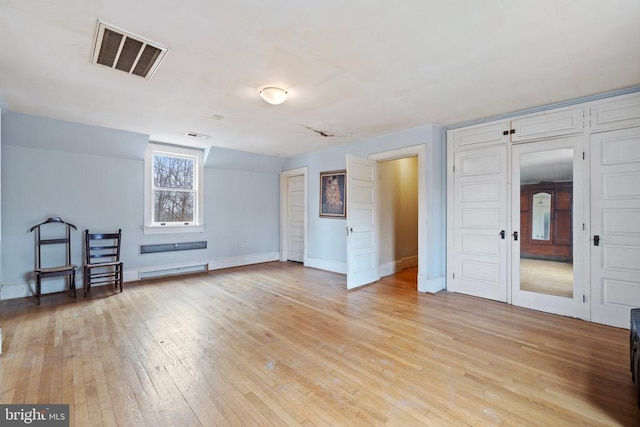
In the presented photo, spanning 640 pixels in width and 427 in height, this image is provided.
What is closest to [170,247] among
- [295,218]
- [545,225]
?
[295,218]

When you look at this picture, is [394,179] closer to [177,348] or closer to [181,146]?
[181,146]

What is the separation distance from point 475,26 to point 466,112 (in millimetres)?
1881

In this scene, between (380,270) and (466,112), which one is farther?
(380,270)

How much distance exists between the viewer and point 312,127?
4348mm

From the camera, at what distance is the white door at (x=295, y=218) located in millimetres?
6855

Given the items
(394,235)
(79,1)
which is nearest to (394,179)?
(394,235)

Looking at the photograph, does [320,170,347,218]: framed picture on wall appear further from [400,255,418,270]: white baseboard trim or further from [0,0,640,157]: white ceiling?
[0,0,640,157]: white ceiling

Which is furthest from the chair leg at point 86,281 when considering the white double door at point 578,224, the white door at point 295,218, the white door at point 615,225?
the white door at point 615,225

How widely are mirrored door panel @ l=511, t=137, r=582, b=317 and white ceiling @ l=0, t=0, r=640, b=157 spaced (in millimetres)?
675

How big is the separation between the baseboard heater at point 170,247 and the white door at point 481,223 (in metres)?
4.75

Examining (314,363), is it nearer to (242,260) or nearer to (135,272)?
(135,272)

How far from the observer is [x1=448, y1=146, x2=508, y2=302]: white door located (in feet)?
12.4

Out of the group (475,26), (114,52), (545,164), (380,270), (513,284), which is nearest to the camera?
(475,26)

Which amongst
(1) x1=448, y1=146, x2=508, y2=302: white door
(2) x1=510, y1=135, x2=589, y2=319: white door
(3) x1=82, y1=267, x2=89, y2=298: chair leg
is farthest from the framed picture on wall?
(3) x1=82, y1=267, x2=89, y2=298: chair leg
